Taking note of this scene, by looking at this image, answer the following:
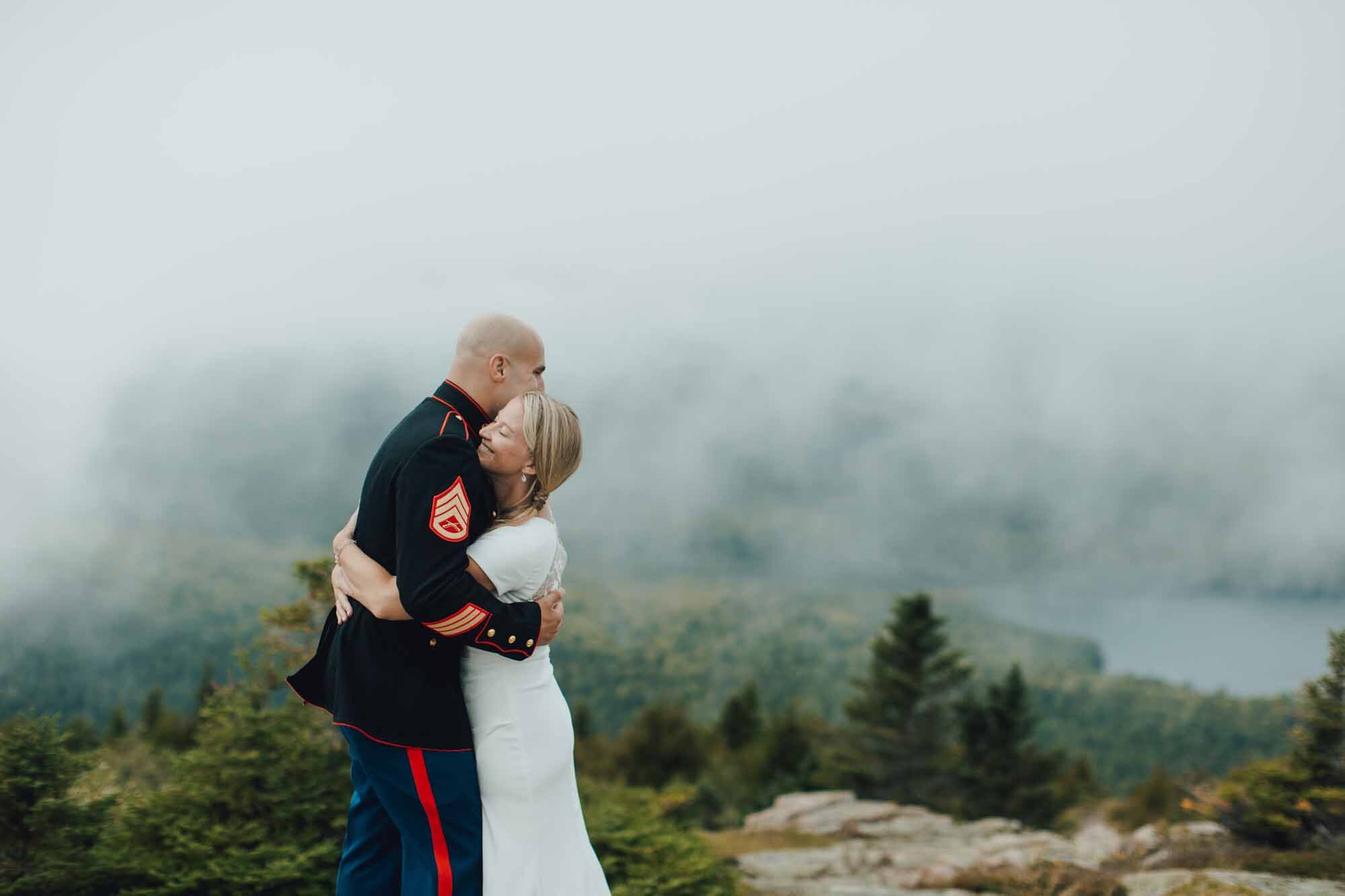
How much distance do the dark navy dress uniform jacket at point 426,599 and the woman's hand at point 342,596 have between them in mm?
46

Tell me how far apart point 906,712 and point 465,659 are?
85.7 ft

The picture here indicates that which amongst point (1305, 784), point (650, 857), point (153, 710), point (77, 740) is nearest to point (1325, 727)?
point (1305, 784)

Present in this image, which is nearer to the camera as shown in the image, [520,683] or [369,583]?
[369,583]

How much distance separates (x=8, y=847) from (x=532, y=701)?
156 inches

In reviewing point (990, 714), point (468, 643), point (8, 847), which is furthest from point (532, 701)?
point (990, 714)

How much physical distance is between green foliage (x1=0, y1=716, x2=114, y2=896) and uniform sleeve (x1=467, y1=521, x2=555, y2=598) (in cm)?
381

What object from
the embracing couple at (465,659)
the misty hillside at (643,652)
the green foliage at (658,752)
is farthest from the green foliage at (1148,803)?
the embracing couple at (465,659)

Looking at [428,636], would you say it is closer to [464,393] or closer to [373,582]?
[373,582]

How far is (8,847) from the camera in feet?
16.3

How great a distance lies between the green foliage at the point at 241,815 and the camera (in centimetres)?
502

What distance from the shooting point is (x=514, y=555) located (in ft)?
9.45

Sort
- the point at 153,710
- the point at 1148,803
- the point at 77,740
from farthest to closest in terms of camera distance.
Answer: the point at 153,710 → the point at 1148,803 → the point at 77,740

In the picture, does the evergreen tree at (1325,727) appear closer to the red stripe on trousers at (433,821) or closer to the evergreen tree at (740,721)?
the red stripe on trousers at (433,821)

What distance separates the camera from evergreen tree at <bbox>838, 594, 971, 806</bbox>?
26.6m
